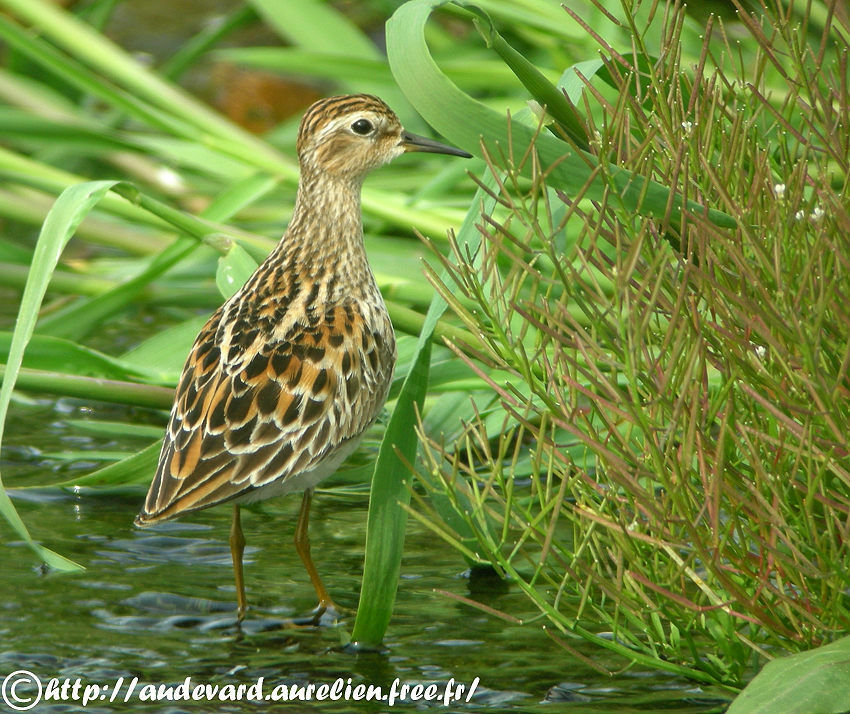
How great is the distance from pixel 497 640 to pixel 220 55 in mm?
4681

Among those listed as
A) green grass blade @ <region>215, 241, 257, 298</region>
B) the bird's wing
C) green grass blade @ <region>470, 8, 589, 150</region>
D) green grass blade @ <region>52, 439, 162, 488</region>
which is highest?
green grass blade @ <region>470, 8, 589, 150</region>

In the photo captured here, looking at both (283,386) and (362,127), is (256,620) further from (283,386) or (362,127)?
(362,127)

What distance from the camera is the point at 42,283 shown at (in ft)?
14.0

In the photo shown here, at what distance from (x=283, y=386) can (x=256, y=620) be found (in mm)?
759

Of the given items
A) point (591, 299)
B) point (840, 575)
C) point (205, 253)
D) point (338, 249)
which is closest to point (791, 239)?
point (591, 299)

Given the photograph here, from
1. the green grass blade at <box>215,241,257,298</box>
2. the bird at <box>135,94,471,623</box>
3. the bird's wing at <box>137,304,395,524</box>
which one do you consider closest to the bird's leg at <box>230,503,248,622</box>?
the bird at <box>135,94,471,623</box>

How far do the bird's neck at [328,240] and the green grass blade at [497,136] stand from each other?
3.78 feet

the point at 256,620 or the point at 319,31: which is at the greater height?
the point at 319,31

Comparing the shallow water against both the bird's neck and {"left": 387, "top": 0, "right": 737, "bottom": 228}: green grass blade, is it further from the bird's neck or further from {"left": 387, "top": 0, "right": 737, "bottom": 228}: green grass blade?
{"left": 387, "top": 0, "right": 737, "bottom": 228}: green grass blade

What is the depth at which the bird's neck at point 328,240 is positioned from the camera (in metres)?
4.93

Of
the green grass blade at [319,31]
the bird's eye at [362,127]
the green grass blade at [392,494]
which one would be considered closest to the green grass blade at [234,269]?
the bird's eye at [362,127]

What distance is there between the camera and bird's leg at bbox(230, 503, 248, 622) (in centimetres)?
452

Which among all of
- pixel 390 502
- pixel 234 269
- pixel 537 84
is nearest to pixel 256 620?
pixel 390 502

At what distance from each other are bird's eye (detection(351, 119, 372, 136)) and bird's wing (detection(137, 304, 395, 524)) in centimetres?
96
